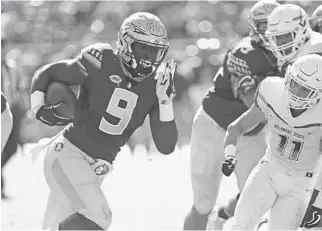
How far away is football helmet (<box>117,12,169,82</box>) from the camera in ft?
13.9

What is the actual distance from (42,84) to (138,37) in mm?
578

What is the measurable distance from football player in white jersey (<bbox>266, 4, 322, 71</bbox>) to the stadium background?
4619 mm

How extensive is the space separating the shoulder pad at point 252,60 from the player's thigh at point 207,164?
1.71 feet

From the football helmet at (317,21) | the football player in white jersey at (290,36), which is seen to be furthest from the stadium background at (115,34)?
the football player in white jersey at (290,36)

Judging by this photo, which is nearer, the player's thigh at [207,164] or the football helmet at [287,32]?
the football helmet at [287,32]

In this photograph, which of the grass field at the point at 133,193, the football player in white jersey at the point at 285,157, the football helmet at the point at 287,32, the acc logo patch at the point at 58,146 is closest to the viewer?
the football player in white jersey at the point at 285,157

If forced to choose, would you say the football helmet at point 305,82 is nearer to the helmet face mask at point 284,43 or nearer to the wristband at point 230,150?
the wristband at point 230,150

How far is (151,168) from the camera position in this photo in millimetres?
8195

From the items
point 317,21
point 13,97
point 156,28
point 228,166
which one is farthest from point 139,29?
point 13,97

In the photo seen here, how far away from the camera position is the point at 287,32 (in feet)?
16.0

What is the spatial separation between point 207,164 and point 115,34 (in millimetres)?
6284

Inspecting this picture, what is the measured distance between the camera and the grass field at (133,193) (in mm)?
6121

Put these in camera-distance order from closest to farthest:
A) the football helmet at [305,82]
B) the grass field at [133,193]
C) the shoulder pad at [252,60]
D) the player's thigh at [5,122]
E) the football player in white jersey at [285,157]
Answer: the football helmet at [305,82]
the football player in white jersey at [285,157]
the shoulder pad at [252,60]
the player's thigh at [5,122]
the grass field at [133,193]

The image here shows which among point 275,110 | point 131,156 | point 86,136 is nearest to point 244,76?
point 275,110
